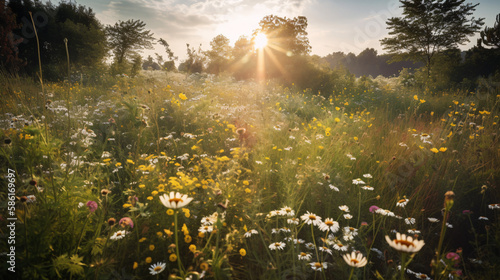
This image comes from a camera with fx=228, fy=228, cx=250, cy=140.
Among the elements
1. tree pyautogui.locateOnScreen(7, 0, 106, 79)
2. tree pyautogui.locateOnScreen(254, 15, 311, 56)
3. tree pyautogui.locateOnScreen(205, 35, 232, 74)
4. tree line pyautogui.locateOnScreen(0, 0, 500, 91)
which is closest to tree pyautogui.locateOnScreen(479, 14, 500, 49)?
tree line pyautogui.locateOnScreen(0, 0, 500, 91)

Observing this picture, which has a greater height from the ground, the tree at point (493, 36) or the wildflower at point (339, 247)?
the tree at point (493, 36)

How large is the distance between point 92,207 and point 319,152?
2670 millimetres

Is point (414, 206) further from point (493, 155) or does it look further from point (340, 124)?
point (340, 124)

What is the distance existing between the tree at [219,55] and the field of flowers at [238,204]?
16.4 m

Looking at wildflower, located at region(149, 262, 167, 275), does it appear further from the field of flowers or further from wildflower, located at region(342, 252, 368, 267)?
wildflower, located at region(342, 252, 368, 267)

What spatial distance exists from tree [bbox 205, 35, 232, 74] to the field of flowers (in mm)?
16357

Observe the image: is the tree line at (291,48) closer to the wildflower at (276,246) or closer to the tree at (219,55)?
the tree at (219,55)

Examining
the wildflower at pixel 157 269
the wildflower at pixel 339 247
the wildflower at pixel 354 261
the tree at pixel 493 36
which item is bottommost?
the wildflower at pixel 339 247

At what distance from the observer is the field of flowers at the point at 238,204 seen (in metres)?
1.30

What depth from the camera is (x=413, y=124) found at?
4578 millimetres

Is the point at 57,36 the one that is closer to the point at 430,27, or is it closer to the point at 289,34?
the point at 289,34

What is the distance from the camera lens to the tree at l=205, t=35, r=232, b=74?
66.2 ft

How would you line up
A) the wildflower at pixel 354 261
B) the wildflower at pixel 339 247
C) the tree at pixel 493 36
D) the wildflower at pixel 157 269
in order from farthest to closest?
the tree at pixel 493 36
the wildflower at pixel 339 247
the wildflower at pixel 157 269
the wildflower at pixel 354 261

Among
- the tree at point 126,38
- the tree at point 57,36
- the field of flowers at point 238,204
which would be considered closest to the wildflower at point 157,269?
the field of flowers at point 238,204
